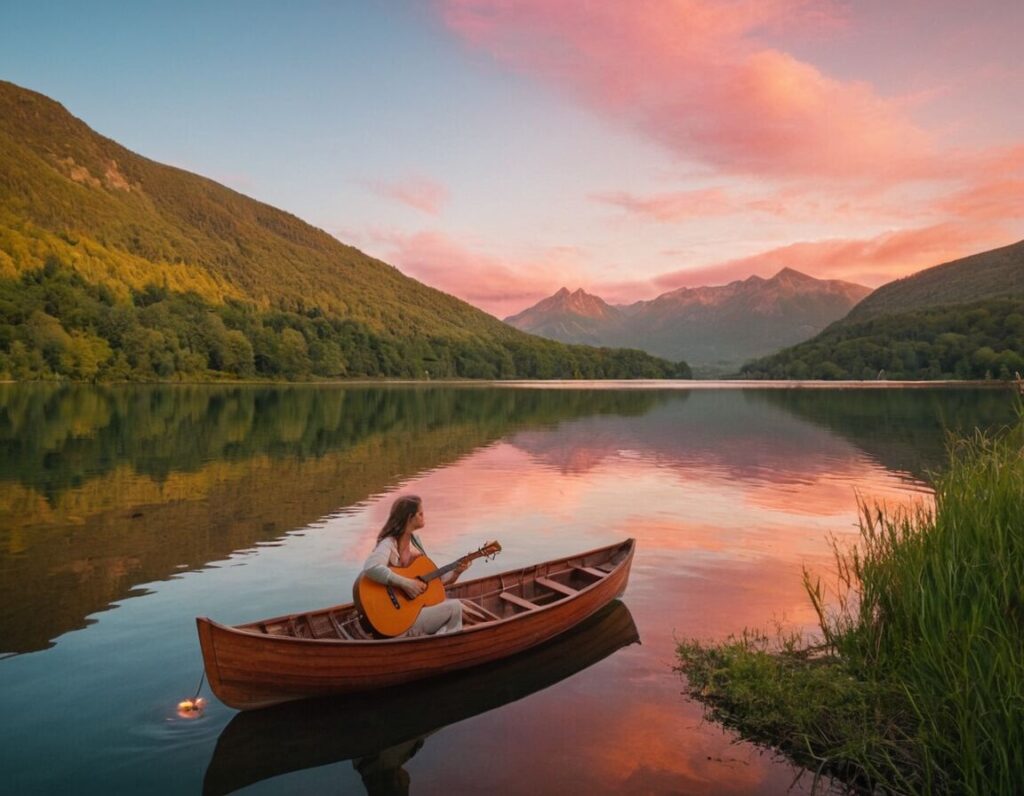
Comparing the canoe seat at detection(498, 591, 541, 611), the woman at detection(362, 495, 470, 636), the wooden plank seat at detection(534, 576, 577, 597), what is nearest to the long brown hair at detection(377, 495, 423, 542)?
the woman at detection(362, 495, 470, 636)

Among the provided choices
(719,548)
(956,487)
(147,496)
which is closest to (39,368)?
(147,496)

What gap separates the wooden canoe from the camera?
28.5 ft

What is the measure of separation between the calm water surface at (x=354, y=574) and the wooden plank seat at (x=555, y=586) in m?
0.84

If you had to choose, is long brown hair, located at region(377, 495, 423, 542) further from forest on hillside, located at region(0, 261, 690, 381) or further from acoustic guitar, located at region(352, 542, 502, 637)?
forest on hillside, located at region(0, 261, 690, 381)

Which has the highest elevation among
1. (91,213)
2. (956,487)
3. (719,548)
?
(91,213)

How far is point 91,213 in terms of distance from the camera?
196625 millimetres

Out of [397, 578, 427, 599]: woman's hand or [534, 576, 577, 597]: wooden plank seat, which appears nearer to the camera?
[397, 578, 427, 599]: woman's hand

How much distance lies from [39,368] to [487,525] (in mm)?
109702

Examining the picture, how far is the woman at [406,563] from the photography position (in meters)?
9.61

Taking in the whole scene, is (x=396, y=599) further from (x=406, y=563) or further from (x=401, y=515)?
(x=401, y=515)

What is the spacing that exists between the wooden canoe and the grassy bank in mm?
2649

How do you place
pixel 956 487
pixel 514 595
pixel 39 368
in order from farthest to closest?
pixel 39 368, pixel 514 595, pixel 956 487

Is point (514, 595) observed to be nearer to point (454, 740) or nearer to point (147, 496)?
point (454, 740)

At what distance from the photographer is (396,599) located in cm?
994
